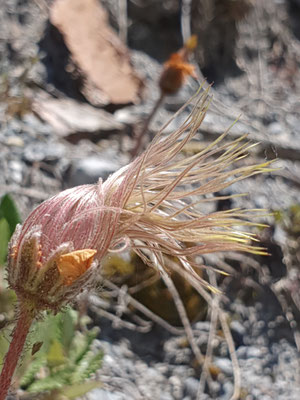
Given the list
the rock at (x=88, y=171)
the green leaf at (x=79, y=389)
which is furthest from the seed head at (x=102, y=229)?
the rock at (x=88, y=171)

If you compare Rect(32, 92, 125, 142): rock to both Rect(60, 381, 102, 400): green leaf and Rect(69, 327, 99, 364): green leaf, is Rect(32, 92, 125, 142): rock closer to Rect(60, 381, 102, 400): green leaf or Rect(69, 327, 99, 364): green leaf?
Rect(69, 327, 99, 364): green leaf

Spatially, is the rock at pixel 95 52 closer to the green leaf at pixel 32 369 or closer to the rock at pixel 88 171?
the rock at pixel 88 171

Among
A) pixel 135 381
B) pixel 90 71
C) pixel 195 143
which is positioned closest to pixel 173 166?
pixel 135 381

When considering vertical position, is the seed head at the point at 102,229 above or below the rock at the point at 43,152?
above

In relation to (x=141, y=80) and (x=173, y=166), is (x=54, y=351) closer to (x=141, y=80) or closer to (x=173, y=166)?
(x=173, y=166)

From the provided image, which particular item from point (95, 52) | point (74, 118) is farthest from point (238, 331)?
point (95, 52)

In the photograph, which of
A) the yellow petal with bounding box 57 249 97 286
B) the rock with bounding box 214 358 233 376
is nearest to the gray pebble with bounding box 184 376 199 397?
the rock with bounding box 214 358 233 376
